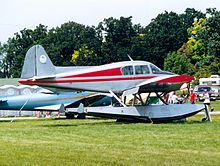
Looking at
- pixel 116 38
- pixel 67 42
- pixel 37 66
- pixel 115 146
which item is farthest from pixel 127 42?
pixel 115 146

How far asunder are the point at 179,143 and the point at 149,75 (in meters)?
10.5

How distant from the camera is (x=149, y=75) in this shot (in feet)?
91.0

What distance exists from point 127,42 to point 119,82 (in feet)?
277

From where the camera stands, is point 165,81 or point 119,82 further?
point 119,82

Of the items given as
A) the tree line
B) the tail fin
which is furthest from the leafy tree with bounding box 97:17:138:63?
the tail fin

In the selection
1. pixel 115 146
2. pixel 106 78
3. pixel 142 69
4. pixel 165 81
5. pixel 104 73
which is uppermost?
pixel 142 69

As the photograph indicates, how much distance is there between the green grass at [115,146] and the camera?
1378 centimetres

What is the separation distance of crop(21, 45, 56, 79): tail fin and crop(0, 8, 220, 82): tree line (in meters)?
66.7

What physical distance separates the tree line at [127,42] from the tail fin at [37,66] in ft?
219

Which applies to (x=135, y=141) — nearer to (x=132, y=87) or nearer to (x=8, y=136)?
(x=8, y=136)

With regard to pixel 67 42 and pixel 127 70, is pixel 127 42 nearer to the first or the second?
pixel 67 42

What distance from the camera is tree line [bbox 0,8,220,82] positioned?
99.8 meters

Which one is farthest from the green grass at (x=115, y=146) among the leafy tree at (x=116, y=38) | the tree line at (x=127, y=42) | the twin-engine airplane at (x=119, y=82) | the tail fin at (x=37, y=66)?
the leafy tree at (x=116, y=38)

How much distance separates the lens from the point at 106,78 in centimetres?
2725
